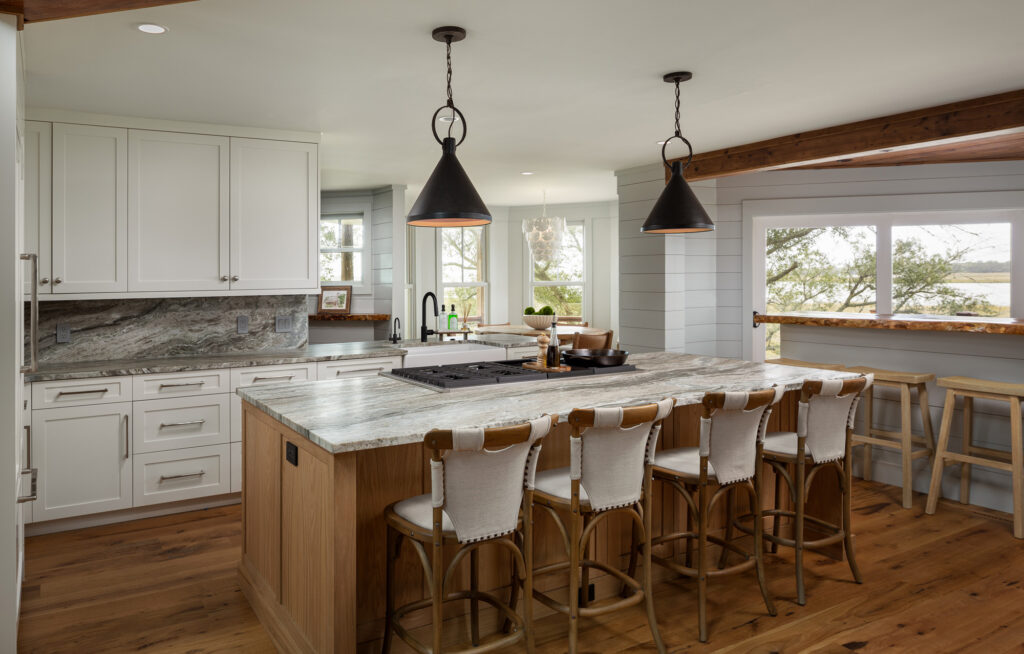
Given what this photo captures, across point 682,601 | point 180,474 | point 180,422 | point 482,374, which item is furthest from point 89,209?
point 682,601

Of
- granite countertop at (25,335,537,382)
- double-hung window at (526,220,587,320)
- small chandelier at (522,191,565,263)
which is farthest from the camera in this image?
double-hung window at (526,220,587,320)

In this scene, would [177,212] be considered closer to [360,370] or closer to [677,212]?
[360,370]

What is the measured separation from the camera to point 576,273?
9.17 meters

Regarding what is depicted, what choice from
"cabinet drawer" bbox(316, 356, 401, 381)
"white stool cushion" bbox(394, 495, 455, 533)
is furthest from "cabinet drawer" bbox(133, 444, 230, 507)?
"white stool cushion" bbox(394, 495, 455, 533)

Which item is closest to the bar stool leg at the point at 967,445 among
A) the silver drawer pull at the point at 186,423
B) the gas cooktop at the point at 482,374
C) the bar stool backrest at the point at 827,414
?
the bar stool backrest at the point at 827,414

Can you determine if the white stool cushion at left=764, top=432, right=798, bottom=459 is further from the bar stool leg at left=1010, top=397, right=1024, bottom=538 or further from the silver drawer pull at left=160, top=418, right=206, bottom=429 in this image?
the silver drawer pull at left=160, top=418, right=206, bottom=429

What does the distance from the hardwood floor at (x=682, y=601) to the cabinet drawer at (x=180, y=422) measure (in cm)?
50

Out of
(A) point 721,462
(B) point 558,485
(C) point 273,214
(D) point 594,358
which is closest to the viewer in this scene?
(B) point 558,485

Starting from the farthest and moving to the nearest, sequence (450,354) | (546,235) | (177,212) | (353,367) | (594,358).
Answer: (546,235)
(450,354)
(353,367)
(177,212)
(594,358)

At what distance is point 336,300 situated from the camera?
761 centimetres

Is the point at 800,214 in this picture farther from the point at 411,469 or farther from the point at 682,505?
the point at 411,469

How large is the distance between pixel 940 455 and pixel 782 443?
5.57ft

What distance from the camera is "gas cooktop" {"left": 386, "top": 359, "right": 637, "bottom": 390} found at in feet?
10.0

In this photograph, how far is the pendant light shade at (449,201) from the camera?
279cm
